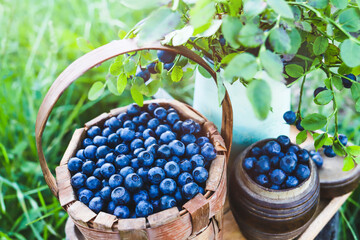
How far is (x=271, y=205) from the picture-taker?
0.76 meters

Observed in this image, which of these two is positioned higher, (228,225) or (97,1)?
(97,1)

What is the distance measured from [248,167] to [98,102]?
44.1 inches

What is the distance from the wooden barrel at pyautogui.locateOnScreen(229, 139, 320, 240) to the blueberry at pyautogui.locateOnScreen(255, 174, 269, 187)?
0.07ft

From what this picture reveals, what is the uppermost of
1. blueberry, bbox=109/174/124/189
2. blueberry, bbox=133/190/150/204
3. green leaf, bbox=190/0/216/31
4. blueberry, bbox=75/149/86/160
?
green leaf, bbox=190/0/216/31

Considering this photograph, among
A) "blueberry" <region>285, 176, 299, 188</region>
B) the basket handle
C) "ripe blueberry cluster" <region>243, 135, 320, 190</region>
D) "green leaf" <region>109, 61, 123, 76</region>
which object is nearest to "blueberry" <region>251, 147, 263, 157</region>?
"ripe blueberry cluster" <region>243, 135, 320, 190</region>

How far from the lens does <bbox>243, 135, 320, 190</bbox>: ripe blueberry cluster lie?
0.78 metres

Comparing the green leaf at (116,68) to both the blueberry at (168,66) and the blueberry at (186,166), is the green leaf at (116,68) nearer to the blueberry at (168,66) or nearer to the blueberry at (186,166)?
the blueberry at (168,66)

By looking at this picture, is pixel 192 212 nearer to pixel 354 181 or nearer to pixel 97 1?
pixel 354 181

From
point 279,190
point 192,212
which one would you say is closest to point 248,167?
point 279,190

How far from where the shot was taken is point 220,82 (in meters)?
0.68

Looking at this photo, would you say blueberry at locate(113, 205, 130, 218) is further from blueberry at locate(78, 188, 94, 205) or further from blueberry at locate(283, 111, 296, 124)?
blueberry at locate(283, 111, 296, 124)

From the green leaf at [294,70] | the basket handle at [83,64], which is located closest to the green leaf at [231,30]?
the basket handle at [83,64]

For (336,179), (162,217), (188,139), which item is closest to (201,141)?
(188,139)

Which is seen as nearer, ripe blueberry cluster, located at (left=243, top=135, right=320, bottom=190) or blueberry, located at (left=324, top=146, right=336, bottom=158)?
ripe blueberry cluster, located at (left=243, top=135, right=320, bottom=190)
